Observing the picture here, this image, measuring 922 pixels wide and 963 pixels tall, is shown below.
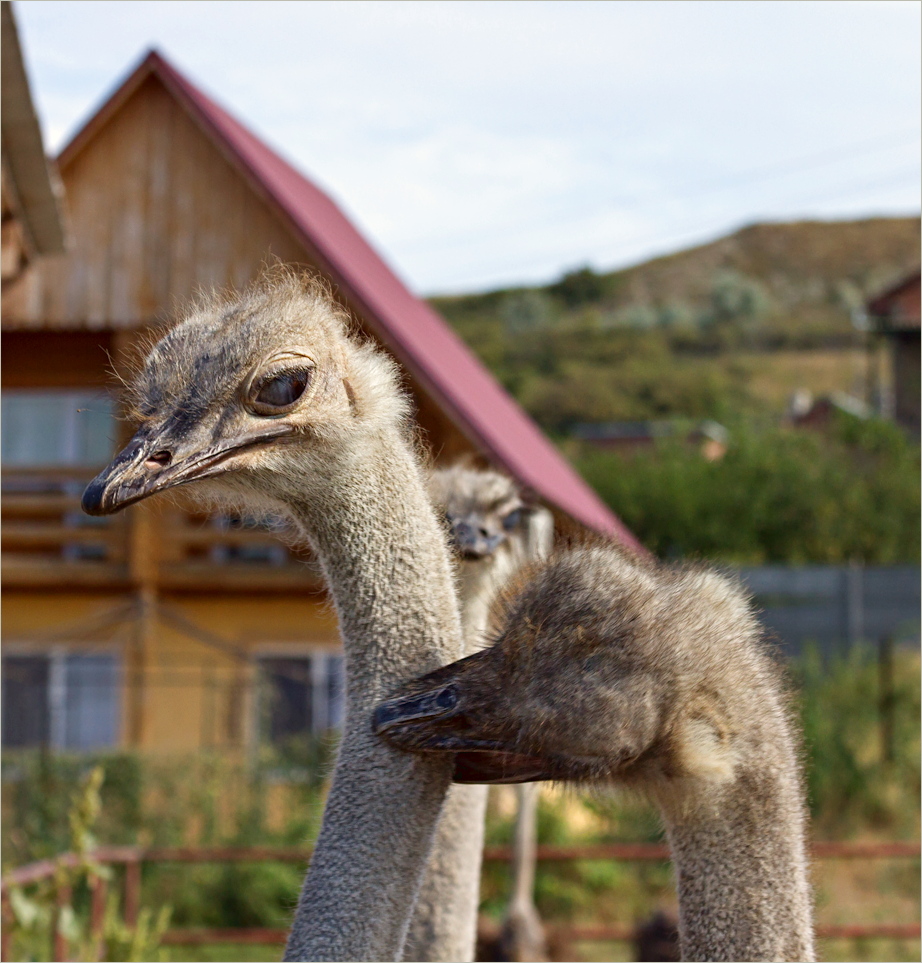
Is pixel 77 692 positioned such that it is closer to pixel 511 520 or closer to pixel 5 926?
pixel 5 926

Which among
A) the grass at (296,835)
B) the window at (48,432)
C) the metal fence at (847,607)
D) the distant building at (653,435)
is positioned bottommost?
the grass at (296,835)

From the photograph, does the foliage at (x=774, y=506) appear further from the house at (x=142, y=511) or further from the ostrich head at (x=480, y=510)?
the ostrich head at (x=480, y=510)

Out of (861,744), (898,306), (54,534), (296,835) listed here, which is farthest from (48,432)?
(898,306)

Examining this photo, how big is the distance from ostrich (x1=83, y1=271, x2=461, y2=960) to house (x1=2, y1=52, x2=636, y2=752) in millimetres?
7303

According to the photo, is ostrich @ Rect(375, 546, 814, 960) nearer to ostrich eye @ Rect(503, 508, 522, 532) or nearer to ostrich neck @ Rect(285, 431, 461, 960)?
ostrich neck @ Rect(285, 431, 461, 960)

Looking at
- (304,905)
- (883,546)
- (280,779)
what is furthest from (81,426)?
(883,546)

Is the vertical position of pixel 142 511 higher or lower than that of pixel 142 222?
lower

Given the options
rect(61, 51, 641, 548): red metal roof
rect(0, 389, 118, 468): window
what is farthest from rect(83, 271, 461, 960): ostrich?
rect(0, 389, 118, 468): window

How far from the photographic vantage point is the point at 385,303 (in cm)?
1038

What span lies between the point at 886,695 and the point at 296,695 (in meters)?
5.79

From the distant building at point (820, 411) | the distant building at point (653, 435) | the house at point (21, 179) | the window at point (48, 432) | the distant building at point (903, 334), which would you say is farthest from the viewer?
the distant building at point (820, 411)

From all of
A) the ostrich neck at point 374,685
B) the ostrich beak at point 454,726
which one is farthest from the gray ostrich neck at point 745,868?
the ostrich neck at point 374,685

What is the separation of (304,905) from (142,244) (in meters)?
9.25

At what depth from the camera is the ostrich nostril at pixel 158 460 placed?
5.72 ft
